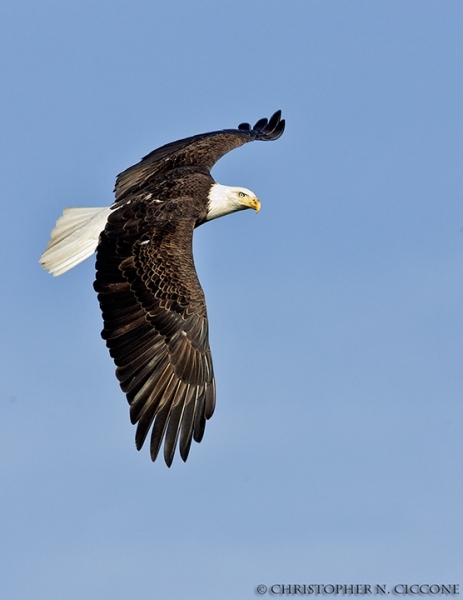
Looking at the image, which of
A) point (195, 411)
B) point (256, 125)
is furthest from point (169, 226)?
point (256, 125)

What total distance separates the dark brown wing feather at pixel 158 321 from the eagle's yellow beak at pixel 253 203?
1.62 m

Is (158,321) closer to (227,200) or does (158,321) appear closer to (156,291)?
(156,291)

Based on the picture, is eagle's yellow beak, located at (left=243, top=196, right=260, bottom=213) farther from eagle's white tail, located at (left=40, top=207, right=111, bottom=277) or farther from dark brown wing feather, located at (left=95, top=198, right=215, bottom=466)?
eagle's white tail, located at (left=40, top=207, right=111, bottom=277)

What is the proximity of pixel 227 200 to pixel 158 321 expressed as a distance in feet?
8.80

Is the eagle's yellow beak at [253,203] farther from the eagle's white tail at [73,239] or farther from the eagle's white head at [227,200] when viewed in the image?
the eagle's white tail at [73,239]

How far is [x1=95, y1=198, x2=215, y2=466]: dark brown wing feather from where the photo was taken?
443 inches

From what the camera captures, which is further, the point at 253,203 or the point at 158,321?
the point at 253,203

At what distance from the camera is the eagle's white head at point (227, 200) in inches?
546

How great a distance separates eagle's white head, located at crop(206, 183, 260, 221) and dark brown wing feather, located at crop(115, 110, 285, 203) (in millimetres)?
526

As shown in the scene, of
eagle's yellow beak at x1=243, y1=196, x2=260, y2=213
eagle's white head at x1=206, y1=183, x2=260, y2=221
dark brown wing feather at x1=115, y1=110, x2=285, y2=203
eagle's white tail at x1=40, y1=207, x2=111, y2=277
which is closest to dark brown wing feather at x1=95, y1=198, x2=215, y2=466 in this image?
eagle's white tail at x1=40, y1=207, x2=111, y2=277

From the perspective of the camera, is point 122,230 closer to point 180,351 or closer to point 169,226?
point 169,226

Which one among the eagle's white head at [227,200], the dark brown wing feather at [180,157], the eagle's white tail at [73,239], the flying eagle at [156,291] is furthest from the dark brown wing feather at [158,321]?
the dark brown wing feather at [180,157]

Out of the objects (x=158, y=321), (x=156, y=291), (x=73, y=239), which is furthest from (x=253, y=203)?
(x=158, y=321)

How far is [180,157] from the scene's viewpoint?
48.3ft
